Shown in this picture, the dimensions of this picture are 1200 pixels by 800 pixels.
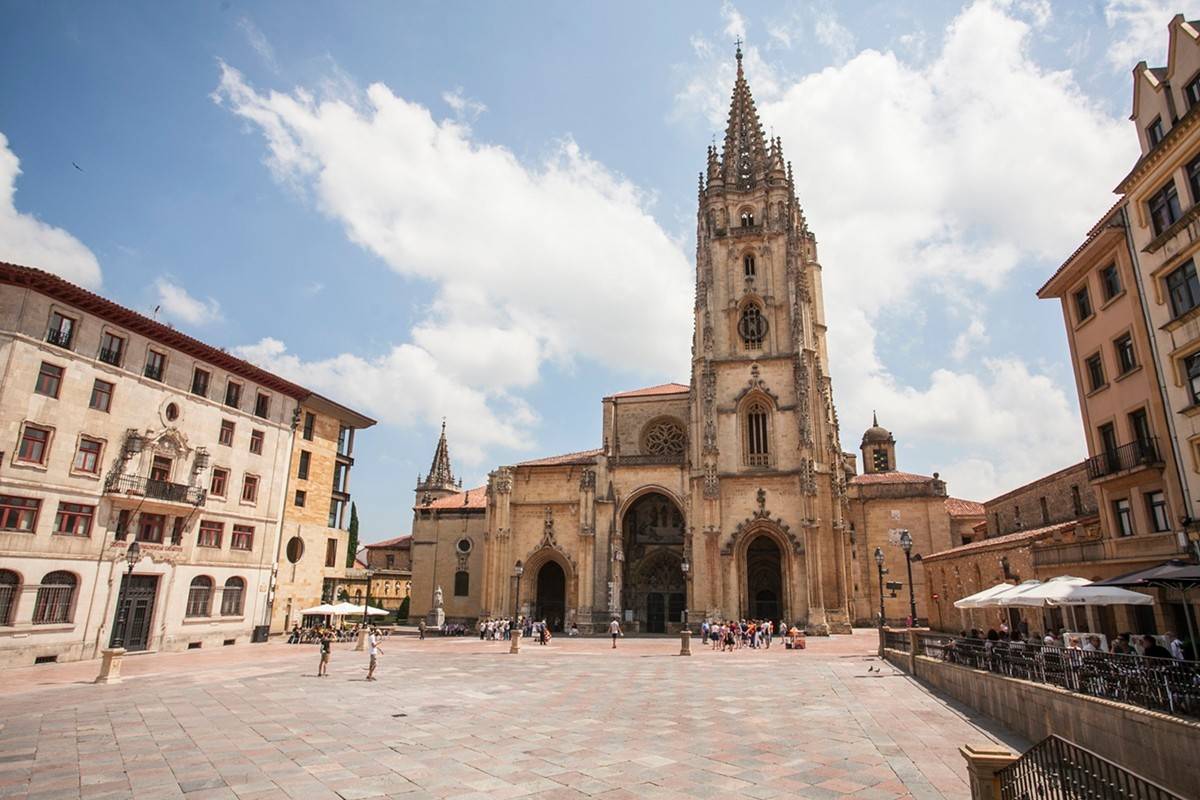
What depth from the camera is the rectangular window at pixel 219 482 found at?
1139 inches

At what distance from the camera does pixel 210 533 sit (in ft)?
94.2

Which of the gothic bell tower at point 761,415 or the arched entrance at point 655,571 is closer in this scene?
the gothic bell tower at point 761,415

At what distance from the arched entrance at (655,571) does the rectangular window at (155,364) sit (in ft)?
88.8

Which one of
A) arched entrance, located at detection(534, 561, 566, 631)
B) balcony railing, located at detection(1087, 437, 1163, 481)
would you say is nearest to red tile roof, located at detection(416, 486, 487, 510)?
arched entrance, located at detection(534, 561, 566, 631)

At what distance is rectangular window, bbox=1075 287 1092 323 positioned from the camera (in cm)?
2117

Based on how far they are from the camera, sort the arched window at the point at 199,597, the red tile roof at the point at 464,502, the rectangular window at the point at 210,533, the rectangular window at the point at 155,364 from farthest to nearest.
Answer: the red tile roof at the point at 464,502 → the rectangular window at the point at 210,533 → the arched window at the point at 199,597 → the rectangular window at the point at 155,364

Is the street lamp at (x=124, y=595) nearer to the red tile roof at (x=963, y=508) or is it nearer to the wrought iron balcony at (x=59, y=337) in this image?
the wrought iron balcony at (x=59, y=337)

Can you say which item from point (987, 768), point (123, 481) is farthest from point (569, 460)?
point (987, 768)

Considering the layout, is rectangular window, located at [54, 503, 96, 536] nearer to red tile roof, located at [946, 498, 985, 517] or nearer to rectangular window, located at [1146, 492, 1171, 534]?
rectangular window, located at [1146, 492, 1171, 534]

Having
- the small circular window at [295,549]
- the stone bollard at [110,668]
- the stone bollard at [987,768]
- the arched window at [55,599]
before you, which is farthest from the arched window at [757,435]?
the stone bollard at [987,768]

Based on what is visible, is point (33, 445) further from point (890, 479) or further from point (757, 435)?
point (890, 479)

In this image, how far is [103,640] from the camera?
23.8 metres

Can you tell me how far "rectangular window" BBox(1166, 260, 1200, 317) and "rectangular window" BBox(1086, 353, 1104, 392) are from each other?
12.6ft

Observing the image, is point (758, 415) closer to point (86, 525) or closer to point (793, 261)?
point (793, 261)
